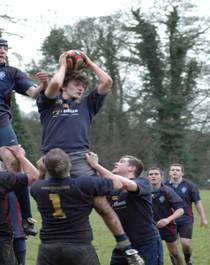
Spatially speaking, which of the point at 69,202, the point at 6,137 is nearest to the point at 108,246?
the point at 6,137

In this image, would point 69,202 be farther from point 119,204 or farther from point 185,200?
point 185,200

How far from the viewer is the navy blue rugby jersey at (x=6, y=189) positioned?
6.65 metres

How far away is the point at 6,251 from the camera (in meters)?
6.84

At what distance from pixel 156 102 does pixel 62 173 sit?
40.8 m

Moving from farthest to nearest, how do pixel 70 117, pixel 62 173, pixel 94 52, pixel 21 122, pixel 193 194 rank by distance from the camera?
1. pixel 94 52
2. pixel 21 122
3. pixel 193 194
4. pixel 70 117
5. pixel 62 173

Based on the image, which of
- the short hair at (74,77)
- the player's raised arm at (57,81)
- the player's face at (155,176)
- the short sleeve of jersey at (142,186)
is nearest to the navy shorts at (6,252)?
the short sleeve of jersey at (142,186)

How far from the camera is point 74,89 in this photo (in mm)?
6672

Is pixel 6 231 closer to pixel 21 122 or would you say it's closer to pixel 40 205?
pixel 40 205

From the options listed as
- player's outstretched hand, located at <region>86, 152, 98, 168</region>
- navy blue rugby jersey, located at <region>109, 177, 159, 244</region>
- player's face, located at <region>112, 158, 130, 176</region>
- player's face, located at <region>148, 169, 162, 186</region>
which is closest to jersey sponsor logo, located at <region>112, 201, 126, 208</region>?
navy blue rugby jersey, located at <region>109, 177, 159, 244</region>

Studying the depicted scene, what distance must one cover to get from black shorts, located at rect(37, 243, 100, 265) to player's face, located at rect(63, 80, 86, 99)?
157 centimetres

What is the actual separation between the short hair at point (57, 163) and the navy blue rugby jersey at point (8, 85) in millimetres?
1027

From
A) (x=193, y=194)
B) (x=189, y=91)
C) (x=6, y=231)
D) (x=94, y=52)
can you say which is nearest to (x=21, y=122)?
(x=94, y=52)

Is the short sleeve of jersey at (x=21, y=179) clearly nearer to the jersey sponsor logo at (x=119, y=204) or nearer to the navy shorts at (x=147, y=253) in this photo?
the jersey sponsor logo at (x=119, y=204)

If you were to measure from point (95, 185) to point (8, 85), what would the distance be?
1606 mm
